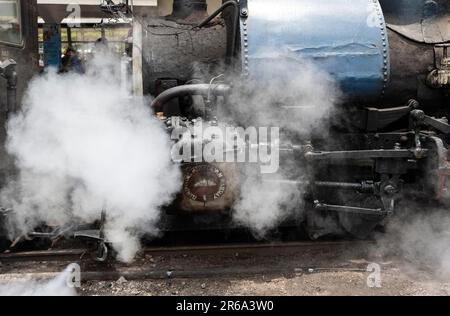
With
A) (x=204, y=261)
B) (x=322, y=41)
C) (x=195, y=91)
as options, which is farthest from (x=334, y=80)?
(x=204, y=261)

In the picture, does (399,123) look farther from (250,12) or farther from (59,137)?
(59,137)

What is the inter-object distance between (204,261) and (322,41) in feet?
6.97

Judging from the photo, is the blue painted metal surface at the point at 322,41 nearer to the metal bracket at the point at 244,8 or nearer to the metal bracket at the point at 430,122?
the metal bracket at the point at 244,8

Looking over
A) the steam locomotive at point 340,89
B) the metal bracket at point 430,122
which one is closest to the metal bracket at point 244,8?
the steam locomotive at point 340,89

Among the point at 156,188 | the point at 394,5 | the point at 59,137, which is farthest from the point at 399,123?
the point at 59,137

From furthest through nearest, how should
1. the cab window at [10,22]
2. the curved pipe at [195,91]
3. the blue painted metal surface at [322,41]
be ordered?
the cab window at [10,22]
the curved pipe at [195,91]
the blue painted metal surface at [322,41]

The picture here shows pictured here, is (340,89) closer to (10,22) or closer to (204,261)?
(204,261)

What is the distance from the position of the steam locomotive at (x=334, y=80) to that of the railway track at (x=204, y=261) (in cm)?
24

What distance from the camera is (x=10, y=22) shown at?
4.07 meters

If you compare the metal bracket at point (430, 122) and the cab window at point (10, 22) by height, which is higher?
the cab window at point (10, 22)

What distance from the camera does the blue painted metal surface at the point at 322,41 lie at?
3.62 metres

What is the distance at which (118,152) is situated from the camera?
3.86 m

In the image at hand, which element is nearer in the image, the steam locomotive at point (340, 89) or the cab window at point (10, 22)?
the steam locomotive at point (340, 89)

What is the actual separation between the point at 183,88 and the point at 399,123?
6.49 feet
